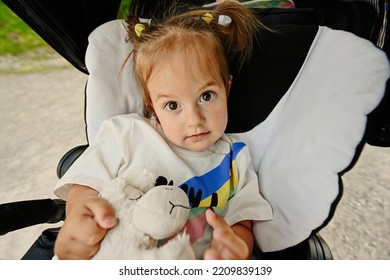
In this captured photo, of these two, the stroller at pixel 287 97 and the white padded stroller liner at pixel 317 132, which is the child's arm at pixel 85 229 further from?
the white padded stroller liner at pixel 317 132

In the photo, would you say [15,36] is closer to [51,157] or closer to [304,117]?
[51,157]

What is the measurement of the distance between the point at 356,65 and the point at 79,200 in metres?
0.55

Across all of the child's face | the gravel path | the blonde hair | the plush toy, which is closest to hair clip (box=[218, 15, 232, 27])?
the blonde hair

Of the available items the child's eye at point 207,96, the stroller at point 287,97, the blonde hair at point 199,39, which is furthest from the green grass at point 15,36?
the child's eye at point 207,96

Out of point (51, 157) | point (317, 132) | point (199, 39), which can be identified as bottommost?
point (51, 157)

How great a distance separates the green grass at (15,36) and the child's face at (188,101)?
70 centimetres

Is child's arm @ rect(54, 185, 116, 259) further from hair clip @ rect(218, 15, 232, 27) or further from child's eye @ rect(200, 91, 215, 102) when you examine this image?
hair clip @ rect(218, 15, 232, 27)

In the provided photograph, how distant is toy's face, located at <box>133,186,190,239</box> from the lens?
0.57 meters

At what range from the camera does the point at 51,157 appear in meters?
1.37

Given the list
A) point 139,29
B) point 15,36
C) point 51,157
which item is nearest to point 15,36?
→ point 15,36

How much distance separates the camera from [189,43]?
2.39 ft

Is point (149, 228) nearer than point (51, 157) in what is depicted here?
Yes

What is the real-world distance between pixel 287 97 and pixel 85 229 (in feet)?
1.60
